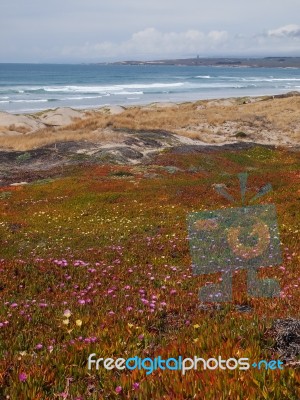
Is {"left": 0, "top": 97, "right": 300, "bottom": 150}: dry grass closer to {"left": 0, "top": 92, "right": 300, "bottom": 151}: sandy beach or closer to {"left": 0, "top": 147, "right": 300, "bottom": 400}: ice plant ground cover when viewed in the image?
{"left": 0, "top": 92, "right": 300, "bottom": 151}: sandy beach

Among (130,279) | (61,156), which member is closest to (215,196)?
(130,279)

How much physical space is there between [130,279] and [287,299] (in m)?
3.90

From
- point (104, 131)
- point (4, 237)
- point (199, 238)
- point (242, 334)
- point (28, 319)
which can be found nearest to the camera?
point (242, 334)

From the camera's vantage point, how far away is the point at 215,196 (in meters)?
27.2

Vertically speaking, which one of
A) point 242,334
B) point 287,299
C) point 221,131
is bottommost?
point 221,131

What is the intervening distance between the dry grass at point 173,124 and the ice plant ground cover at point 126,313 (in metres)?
38.5

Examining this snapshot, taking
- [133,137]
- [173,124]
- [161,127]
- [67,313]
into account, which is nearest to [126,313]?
[67,313]

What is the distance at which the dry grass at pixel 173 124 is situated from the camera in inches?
2350

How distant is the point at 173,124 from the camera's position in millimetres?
78312

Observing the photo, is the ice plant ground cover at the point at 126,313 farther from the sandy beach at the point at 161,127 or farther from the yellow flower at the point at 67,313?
the sandy beach at the point at 161,127

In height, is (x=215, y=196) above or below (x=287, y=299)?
below

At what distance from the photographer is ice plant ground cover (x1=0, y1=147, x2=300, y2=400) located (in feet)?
14.6

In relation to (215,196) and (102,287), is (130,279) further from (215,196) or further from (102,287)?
(215,196)

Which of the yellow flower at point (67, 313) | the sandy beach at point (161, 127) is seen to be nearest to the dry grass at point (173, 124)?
the sandy beach at point (161, 127)
